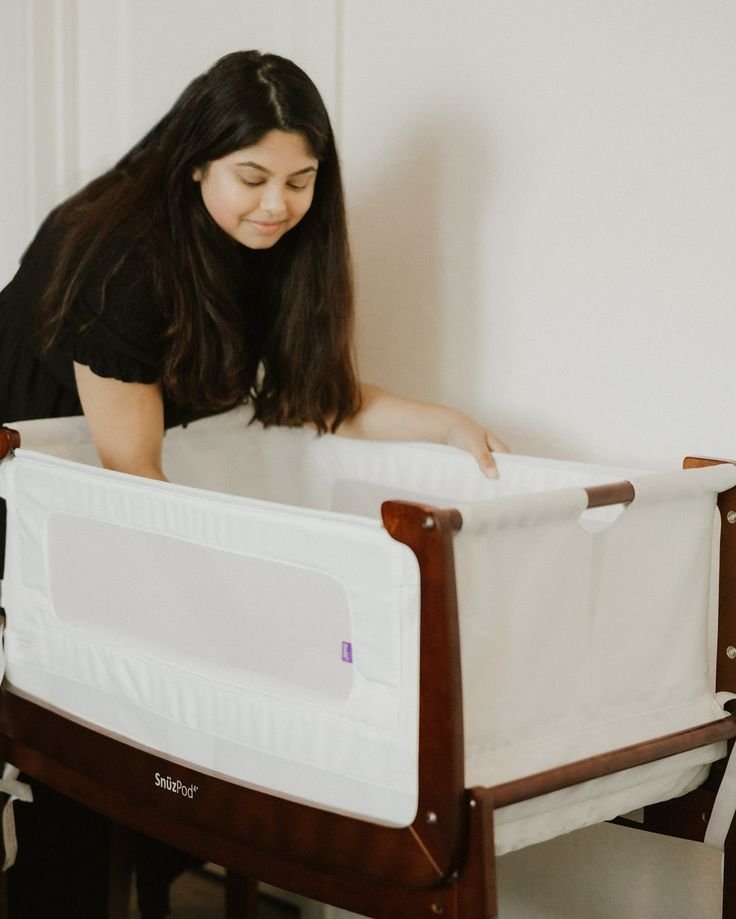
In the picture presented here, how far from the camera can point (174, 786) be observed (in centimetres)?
124

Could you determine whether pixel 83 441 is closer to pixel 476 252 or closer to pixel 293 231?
pixel 293 231

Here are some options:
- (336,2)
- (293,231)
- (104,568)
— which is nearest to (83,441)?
(104,568)

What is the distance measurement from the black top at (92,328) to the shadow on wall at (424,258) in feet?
1.36

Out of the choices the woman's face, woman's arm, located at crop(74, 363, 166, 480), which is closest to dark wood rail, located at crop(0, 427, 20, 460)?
woman's arm, located at crop(74, 363, 166, 480)

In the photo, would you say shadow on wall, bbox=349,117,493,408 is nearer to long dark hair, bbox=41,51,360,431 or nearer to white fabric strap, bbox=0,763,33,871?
long dark hair, bbox=41,51,360,431

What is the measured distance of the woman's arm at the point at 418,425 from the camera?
1538 millimetres

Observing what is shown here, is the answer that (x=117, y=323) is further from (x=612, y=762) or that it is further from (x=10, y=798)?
(x=612, y=762)

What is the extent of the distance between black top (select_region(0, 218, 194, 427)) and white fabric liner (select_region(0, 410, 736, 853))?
0.58ft

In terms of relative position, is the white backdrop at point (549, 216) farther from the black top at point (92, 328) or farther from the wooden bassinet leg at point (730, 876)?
the black top at point (92, 328)

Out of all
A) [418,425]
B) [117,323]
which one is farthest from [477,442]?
[117,323]

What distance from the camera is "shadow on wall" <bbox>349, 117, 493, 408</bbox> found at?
70.2 inches

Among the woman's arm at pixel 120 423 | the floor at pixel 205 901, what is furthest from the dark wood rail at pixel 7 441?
the floor at pixel 205 901

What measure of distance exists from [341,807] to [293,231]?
0.86m

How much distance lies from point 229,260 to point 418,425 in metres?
0.33
